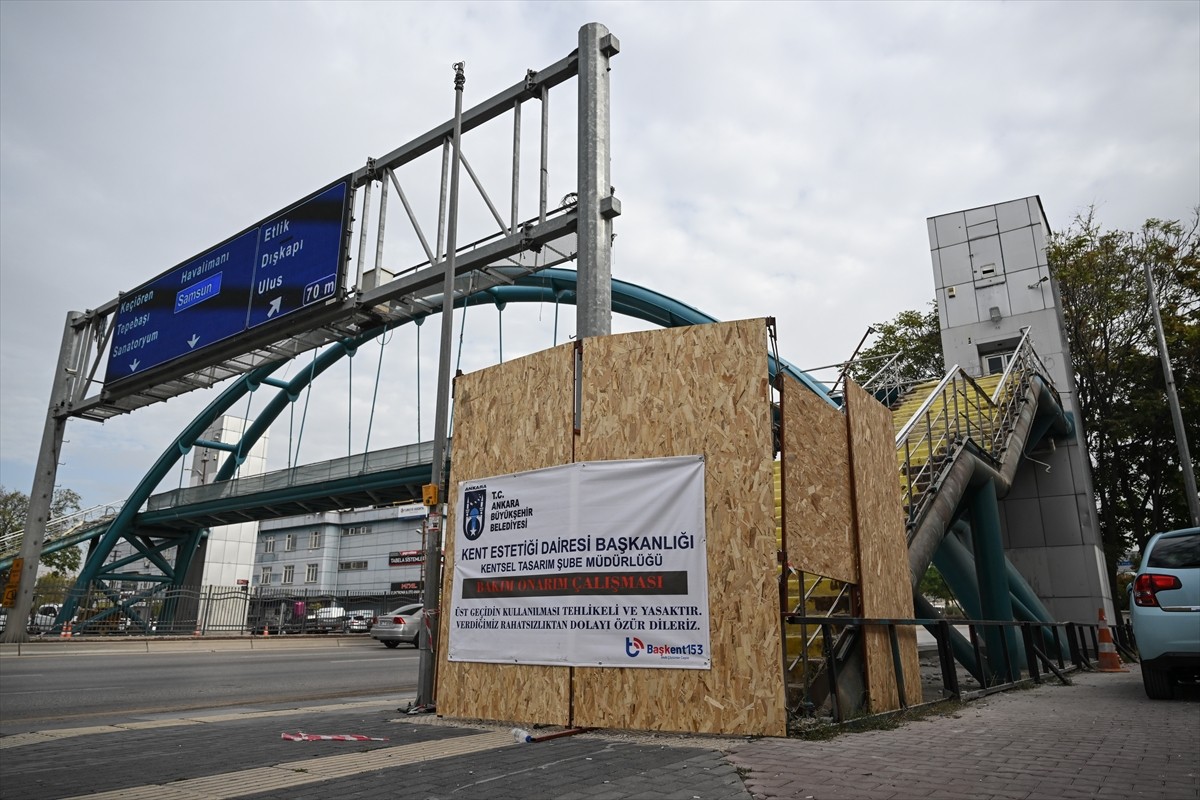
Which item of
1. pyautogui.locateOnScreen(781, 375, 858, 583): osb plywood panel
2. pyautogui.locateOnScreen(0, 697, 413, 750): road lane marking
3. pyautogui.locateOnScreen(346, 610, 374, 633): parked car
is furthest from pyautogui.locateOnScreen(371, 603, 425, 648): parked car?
pyautogui.locateOnScreen(781, 375, 858, 583): osb plywood panel

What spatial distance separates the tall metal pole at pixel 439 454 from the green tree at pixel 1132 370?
20694 mm

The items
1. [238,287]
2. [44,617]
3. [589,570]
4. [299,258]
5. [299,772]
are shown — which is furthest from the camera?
[44,617]

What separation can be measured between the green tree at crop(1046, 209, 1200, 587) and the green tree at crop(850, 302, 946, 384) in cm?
527

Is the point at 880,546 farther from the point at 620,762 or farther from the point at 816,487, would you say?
the point at 620,762

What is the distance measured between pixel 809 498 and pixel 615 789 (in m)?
3.33

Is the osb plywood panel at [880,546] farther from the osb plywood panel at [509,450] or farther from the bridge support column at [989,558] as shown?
the bridge support column at [989,558]

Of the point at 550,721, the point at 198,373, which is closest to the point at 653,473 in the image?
the point at 550,721

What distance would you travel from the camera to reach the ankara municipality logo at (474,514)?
8.33 metres

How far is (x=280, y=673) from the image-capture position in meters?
15.8

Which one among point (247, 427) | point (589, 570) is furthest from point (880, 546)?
point (247, 427)

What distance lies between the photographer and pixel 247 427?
51406 mm

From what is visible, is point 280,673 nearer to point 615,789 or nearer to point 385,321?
point 385,321

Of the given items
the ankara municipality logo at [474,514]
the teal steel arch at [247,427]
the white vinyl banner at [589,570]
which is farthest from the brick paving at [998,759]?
the teal steel arch at [247,427]

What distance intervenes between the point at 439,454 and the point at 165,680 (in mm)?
8184
